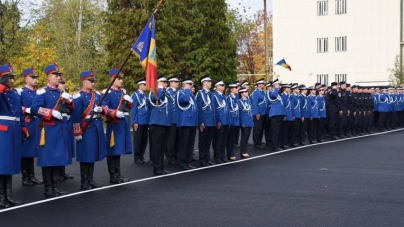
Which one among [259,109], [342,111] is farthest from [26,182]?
[342,111]

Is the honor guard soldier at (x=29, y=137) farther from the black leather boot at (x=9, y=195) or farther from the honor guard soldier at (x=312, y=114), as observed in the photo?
the honor guard soldier at (x=312, y=114)

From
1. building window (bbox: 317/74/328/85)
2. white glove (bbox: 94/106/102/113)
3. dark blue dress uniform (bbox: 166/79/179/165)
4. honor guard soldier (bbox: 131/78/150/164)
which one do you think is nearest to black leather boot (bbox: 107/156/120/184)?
white glove (bbox: 94/106/102/113)

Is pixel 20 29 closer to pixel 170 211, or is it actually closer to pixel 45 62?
pixel 45 62

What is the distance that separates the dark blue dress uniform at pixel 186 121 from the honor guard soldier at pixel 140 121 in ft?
4.84

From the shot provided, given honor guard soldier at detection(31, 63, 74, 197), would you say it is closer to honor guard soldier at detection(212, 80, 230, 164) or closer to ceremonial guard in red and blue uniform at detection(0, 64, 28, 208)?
ceremonial guard in red and blue uniform at detection(0, 64, 28, 208)

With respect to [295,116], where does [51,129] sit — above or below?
above

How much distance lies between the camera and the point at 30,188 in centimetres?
1142

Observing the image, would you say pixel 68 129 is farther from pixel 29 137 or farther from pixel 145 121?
pixel 145 121

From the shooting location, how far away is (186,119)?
14188 mm

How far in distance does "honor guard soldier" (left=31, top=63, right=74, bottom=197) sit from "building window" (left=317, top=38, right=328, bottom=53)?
50274 millimetres

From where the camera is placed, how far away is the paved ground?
840 centimetres

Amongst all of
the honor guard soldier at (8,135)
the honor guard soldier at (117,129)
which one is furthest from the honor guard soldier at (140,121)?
the honor guard soldier at (8,135)

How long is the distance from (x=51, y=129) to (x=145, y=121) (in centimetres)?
547

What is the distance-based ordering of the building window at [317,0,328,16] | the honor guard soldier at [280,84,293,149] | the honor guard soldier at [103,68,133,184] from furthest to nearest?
1. the building window at [317,0,328,16]
2. the honor guard soldier at [280,84,293,149]
3. the honor guard soldier at [103,68,133,184]
